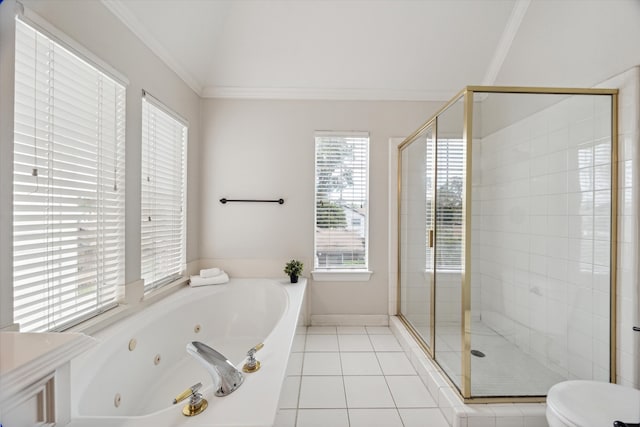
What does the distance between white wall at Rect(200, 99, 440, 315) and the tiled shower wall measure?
48.4 inches

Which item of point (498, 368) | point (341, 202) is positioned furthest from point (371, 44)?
point (498, 368)

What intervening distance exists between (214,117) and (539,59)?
9.03ft

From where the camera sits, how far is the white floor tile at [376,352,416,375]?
2.12 metres

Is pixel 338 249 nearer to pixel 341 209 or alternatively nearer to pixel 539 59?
pixel 341 209

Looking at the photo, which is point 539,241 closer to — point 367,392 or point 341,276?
point 367,392

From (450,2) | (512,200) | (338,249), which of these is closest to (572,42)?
(450,2)

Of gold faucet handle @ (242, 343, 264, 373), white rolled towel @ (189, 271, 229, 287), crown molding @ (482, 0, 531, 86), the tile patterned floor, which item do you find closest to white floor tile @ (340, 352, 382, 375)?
the tile patterned floor

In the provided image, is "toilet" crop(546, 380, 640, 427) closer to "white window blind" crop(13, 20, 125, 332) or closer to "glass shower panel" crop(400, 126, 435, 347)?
"glass shower panel" crop(400, 126, 435, 347)

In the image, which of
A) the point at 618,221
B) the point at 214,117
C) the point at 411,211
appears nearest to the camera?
the point at 618,221

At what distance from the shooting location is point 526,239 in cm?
182

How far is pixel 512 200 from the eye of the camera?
182 cm

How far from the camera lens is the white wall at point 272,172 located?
9.45 ft

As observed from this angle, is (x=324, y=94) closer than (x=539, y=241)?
No

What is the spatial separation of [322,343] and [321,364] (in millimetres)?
348
